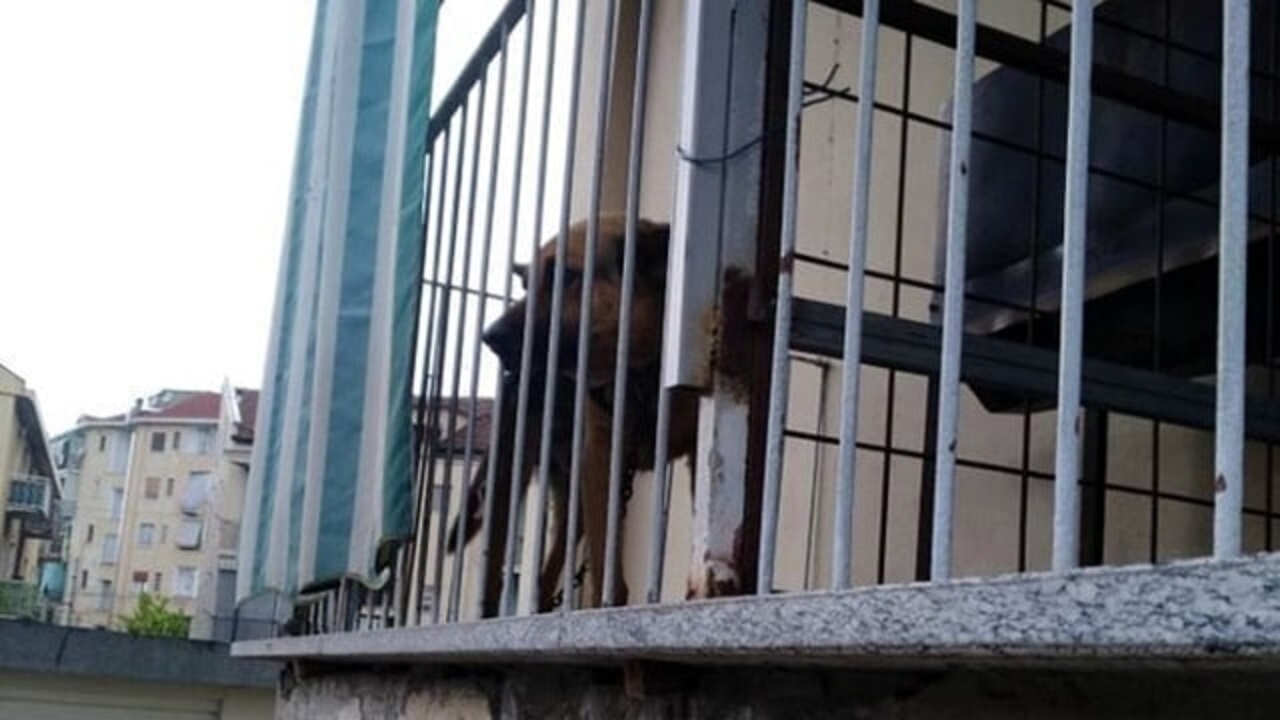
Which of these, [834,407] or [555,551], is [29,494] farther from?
[555,551]

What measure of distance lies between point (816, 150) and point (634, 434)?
1.40m

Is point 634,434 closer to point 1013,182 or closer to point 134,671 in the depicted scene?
point 1013,182

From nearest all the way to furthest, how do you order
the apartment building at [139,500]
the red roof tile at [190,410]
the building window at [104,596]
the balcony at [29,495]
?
1. the balcony at [29,495]
2. the building window at [104,596]
3. the apartment building at [139,500]
4. the red roof tile at [190,410]

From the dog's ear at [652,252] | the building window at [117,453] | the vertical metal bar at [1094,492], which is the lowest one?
the vertical metal bar at [1094,492]

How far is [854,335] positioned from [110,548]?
51409 mm

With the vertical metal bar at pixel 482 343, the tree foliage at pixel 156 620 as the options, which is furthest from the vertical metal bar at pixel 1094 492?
the tree foliage at pixel 156 620

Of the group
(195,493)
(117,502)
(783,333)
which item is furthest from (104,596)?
Result: (783,333)

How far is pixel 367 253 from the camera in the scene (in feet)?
9.56

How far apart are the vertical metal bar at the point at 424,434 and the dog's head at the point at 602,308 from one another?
0.66 m

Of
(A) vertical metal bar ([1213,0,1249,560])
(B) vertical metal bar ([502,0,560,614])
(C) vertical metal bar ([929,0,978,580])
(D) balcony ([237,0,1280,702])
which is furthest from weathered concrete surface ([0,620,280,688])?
(A) vertical metal bar ([1213,0,1249,560])

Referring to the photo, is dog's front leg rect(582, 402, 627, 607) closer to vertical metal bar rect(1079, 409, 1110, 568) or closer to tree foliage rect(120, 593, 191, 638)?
vertical metal bar rect(1079, 409, 1110, 568)

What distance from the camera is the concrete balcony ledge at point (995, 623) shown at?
71 centimetres

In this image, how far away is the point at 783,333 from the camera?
1300 millimetres

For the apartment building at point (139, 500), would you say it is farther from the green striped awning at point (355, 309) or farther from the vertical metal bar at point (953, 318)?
the vertical metal bar at point (953, 318)
